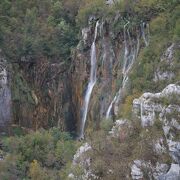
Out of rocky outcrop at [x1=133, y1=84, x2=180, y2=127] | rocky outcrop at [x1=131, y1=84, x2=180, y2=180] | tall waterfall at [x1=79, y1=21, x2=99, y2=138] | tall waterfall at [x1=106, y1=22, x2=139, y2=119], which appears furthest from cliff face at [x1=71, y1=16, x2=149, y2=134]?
rocky outcrop at [x1=131, y1=84, x2=180, y2=180]

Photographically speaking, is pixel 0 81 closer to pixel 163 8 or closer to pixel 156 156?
pixel 163 8

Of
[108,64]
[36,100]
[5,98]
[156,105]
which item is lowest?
[36,100]

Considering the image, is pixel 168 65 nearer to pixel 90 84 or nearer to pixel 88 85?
pixel 90 84

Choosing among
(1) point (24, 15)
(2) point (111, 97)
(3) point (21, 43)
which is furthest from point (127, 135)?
(1) point (24, 15)

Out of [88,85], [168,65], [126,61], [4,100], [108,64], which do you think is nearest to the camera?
[168,65]

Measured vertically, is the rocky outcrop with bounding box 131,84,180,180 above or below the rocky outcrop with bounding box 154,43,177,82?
below

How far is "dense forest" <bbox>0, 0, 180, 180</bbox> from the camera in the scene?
651 inches

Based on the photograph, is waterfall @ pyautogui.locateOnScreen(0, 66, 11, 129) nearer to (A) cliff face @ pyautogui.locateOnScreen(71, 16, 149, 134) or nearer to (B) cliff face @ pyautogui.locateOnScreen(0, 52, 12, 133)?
(B) cliff face @ pyautogui.locateOnScreen(0, 52, 12, 133)

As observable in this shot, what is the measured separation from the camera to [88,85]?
27.5 metres

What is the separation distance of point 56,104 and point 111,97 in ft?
17.2

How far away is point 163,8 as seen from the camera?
2433cm

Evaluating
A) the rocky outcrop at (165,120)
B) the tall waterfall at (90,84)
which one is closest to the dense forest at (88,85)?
the rocky outcrop at (165,120)

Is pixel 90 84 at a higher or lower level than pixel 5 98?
higher

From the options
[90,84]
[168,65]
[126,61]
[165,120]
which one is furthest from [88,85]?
[165,120]
